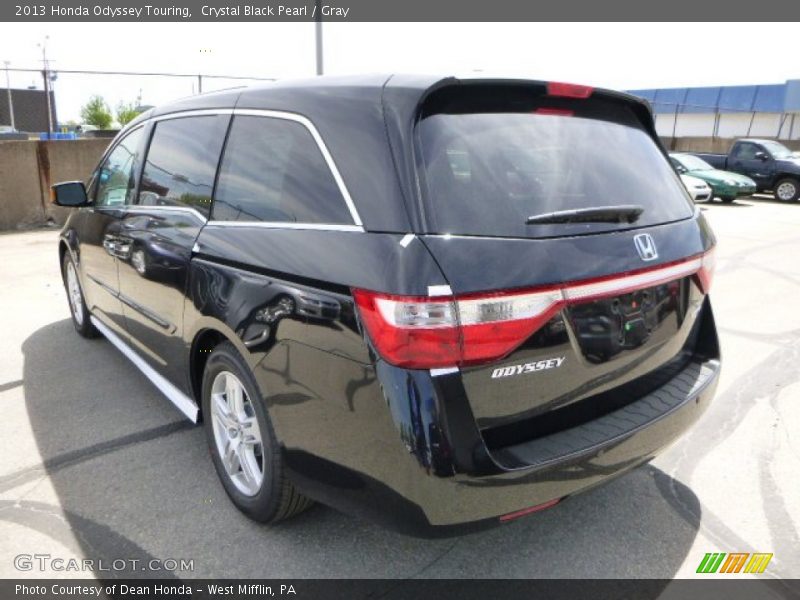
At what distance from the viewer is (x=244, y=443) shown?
2695mm

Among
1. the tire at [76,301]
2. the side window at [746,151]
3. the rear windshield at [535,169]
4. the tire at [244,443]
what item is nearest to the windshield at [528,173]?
the rear windshield at [535,169]

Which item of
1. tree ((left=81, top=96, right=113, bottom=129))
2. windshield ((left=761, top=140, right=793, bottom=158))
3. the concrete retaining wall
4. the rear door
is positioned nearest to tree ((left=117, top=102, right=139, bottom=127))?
tree ((left=81, top=96, right=113, bottom=129))

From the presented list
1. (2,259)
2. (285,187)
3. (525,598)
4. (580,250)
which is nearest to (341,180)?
(285,187)

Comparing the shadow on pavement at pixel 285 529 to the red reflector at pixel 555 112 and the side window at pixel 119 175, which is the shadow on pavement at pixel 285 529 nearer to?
the side window at pixel 119 175

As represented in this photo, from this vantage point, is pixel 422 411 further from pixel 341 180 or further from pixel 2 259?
pixel 2 259

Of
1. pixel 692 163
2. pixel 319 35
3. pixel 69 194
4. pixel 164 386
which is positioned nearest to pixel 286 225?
pixel 164 386

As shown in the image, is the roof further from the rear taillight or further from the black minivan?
the rear taillight

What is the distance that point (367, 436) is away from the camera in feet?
6.39

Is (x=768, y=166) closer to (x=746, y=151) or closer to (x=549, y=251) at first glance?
(x=746, y=151)

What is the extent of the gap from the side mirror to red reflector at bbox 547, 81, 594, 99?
11.3 feet

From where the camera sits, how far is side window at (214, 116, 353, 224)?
7.21 feet

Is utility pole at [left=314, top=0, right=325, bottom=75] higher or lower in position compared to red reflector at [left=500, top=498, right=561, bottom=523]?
higher

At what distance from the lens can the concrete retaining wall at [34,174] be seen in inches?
407

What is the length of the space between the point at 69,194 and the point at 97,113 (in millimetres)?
46035
